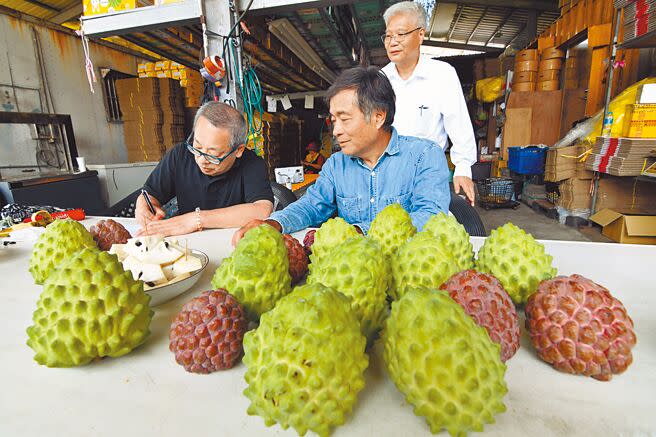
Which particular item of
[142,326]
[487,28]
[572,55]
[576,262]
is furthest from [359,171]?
[487,28]

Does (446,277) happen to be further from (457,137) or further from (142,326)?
(457,137)

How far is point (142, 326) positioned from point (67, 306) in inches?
4.7

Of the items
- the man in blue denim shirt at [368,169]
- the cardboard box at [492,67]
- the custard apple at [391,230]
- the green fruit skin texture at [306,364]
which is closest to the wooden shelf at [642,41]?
the man in blue denim shirt at [368,169]

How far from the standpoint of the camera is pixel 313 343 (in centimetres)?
42

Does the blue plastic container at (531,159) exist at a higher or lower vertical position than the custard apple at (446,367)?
lower

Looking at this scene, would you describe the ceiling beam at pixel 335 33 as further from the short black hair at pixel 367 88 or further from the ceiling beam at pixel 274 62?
the short black hair at pixel 367 88

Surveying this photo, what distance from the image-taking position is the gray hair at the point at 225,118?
179 centimetres

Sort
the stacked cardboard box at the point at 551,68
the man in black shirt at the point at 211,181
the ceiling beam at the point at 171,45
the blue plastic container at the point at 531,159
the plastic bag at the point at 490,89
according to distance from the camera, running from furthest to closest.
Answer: the plastic bag at the point at 490,89 → the stacked cardboard box at the point at 551,68 → the blue plastic container at the point at 531,159 → the ceiling beam at the point at 171,45 → the man in black shirt at the point at 211,181

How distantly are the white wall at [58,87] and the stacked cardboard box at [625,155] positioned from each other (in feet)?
24.6

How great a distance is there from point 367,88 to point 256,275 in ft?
3.78

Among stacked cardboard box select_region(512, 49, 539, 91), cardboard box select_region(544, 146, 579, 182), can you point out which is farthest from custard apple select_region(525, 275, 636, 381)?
stacked cardboard box select_region(512, 49, 539, 91)

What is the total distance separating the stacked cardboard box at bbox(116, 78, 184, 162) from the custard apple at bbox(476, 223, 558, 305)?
20.8 feet

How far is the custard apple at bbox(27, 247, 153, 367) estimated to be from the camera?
56 cm

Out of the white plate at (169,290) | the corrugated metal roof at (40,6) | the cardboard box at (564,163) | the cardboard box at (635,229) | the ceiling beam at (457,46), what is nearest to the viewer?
the white plate at (169,290)
